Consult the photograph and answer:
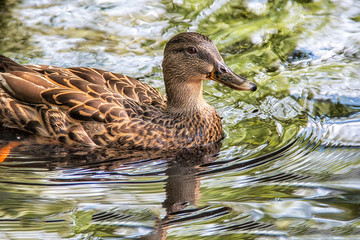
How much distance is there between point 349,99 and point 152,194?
3296mm

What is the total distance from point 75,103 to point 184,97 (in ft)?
4.40

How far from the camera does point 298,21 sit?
9.91 metres

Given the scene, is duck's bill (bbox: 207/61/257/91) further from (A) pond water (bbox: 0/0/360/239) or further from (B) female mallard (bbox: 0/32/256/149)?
(A) pond water (bbox: 0/0/360/239)

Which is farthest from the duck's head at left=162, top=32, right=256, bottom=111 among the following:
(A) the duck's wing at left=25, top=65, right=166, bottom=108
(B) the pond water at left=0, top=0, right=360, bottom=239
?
(B) the pond water at left=0, top=0, right=360, bottom=239

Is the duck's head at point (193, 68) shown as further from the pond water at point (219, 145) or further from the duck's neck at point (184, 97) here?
the pond water at point (219, 145)

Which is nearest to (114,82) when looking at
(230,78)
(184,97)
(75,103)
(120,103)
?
(120,103)

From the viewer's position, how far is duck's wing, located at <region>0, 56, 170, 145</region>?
7188 mm

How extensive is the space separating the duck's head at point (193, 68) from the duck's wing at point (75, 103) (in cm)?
36

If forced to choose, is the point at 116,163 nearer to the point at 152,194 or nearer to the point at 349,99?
the point at 152,194

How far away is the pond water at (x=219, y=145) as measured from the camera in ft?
18.5

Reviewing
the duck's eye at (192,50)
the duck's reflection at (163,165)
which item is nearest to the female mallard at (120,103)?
the duck's eye at (192,50)

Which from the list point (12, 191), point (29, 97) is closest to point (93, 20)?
point (29, 97)

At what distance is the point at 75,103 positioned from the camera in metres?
7.21

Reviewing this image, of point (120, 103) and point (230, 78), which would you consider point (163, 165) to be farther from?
point (230, 78)
